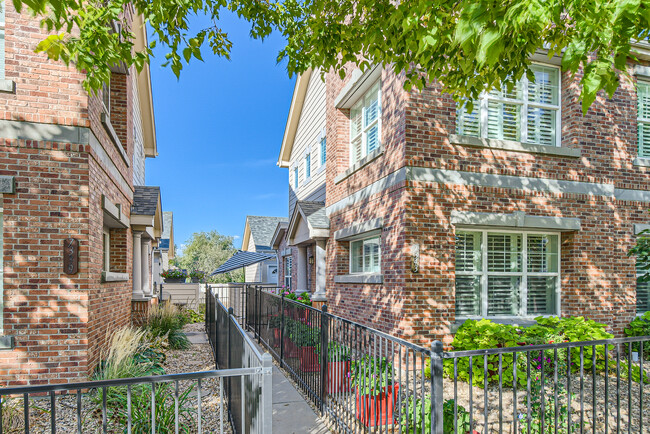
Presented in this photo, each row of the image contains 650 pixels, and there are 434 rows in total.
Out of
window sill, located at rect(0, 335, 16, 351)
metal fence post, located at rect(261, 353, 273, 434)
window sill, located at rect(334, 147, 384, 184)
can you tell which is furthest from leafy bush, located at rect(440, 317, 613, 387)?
window sill, located at rect(0, 335, 16, 351)

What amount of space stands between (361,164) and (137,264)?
614cm

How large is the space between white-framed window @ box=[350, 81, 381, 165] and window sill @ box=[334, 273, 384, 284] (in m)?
2.70

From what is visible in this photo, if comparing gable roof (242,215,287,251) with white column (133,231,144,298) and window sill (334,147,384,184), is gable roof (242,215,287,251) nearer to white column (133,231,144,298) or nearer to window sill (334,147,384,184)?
white column (133,231,144,298)

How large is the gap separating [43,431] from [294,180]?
1473cm

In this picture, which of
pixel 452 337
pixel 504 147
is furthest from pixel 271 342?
pixel 504 147

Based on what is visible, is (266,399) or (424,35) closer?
(266,399)

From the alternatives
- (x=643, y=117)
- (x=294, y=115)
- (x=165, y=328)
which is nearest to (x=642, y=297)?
(x=643, y=117)

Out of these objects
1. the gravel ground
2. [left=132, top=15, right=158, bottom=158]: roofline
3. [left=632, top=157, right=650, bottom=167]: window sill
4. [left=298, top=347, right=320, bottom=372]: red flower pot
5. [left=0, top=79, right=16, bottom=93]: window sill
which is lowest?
the gravel ground

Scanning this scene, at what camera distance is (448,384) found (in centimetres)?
660

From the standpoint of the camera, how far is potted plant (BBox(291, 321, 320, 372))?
6070 mm

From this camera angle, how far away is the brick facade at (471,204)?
7.50 meters

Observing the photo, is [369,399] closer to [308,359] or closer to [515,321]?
[308,359]

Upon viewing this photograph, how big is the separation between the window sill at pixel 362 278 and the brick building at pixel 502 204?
4 centimetres

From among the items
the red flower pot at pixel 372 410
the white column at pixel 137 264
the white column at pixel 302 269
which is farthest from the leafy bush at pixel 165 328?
the red flower pot at pixel 372 410
